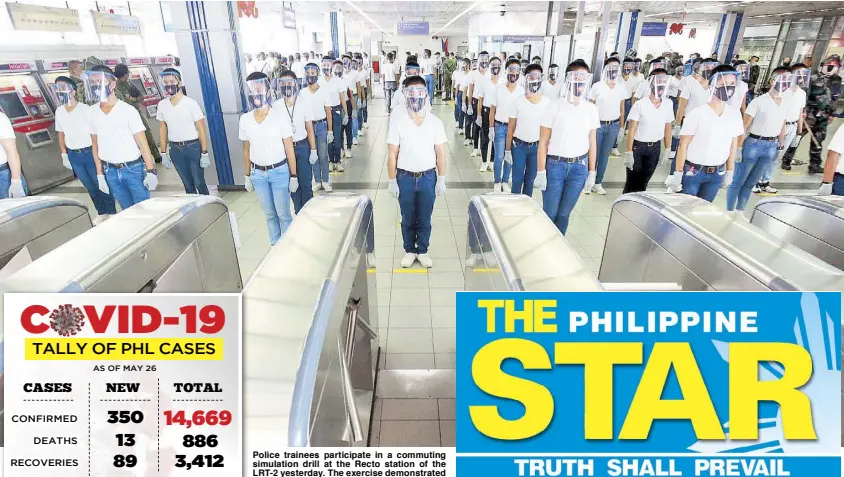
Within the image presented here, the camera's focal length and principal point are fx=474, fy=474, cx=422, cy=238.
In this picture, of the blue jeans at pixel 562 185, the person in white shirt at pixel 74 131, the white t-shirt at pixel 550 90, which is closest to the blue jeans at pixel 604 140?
the white t-shirt at pixel 550 90

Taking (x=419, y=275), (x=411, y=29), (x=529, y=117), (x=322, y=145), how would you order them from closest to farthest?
(x=419, y=275), (x=529, y=117), (x=322, y=145), (x=411, y=29)

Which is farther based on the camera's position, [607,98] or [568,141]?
[607,98]

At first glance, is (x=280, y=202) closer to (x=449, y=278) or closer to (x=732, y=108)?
(x=449, y=278)

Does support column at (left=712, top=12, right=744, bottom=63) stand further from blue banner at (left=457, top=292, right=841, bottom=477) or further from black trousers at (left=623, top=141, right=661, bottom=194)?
blue banner at (left=457, top=292, right=841, bottom=477)

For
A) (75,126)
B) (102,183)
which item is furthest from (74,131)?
(102,183)

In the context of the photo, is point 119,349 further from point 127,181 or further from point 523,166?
point 523,166

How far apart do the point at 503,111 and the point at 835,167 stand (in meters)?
3.50

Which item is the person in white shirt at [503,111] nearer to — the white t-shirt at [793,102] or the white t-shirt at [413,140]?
the white t-shirt at [413,140]

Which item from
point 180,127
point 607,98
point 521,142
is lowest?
point 521,142

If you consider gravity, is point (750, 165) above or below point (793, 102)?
below

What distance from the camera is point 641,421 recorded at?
3.95 ft

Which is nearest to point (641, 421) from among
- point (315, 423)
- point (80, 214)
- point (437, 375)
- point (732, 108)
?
point (315, 423)

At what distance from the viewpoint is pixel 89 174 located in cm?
526

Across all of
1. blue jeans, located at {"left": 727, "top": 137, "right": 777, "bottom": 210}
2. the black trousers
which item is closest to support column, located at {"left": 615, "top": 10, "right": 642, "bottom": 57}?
blue jeans, located at {"left": 727, "top": 137, "right": 777, "bottom": 210}
